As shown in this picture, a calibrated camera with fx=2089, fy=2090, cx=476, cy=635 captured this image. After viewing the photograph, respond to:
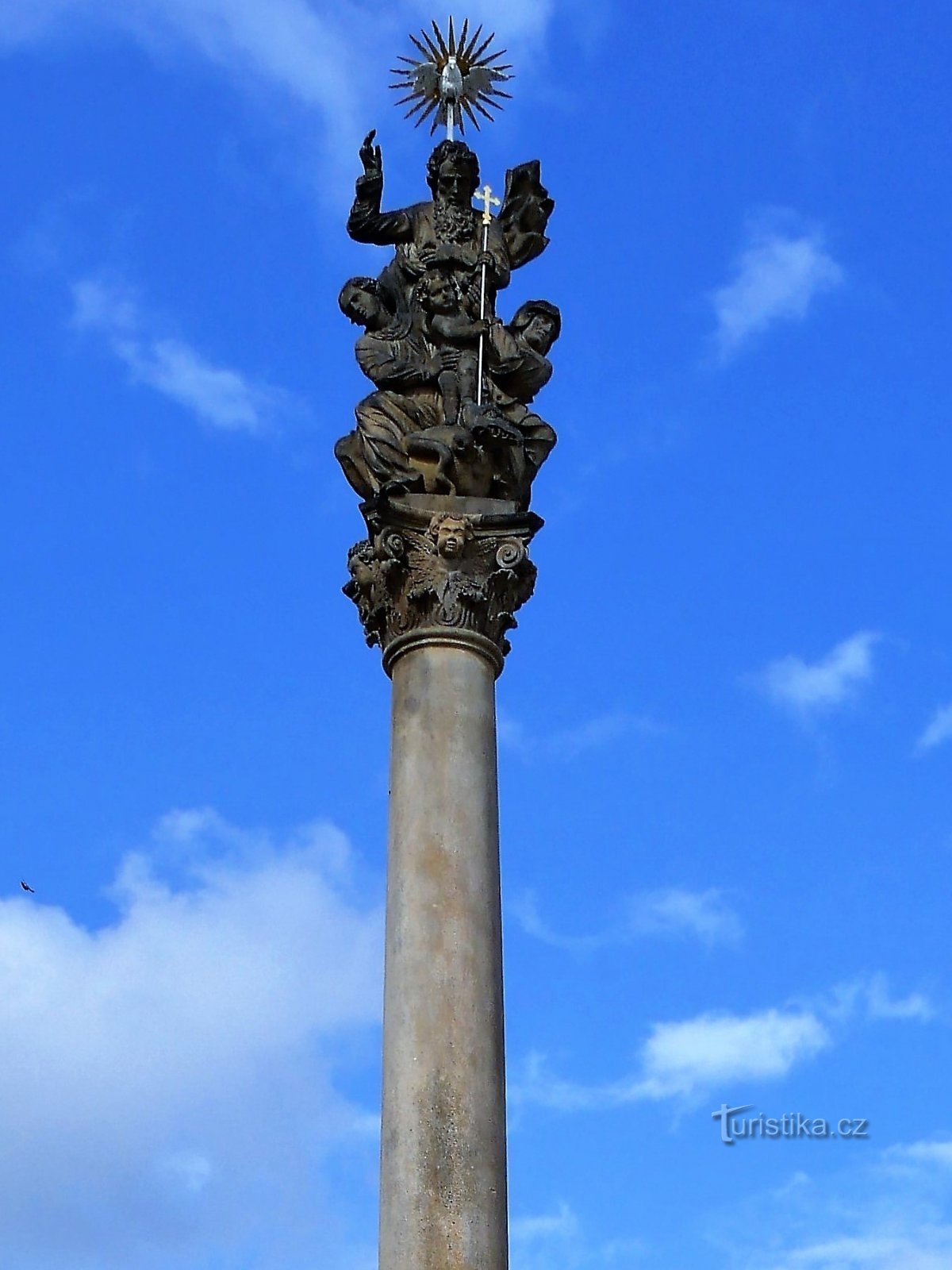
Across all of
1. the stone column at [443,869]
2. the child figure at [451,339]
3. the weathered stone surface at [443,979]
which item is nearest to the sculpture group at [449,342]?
the child figure at [451,339]

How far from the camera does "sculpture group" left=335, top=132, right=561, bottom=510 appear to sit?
58.1ft

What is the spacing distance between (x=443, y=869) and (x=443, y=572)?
270 cm

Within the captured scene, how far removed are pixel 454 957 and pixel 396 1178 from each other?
1678 mm

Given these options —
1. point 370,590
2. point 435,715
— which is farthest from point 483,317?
point 435,715

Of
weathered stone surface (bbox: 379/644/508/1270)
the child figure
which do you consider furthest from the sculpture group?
weathered stone surface (bbox: 379/644/508/1270)

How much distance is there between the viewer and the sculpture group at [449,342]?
17.7 m

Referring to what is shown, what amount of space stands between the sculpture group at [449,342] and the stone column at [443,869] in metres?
0.39

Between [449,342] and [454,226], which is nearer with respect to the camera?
[449,342]

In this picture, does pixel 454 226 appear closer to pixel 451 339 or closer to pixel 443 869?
pixel 451 339

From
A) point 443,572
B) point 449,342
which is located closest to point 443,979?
point 443,572

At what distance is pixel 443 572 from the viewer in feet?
56.4

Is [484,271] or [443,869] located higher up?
[484,271]

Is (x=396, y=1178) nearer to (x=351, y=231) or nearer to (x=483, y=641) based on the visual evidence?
(x=483, y=641)

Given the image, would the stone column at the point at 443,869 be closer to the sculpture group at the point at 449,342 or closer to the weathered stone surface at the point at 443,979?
the weathered stone surface at the point at 443,979
